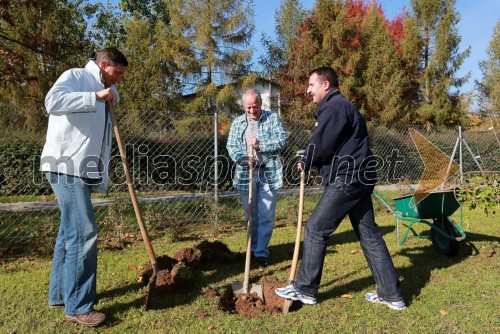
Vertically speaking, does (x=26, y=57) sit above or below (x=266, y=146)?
above

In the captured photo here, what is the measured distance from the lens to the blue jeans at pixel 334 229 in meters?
3.36

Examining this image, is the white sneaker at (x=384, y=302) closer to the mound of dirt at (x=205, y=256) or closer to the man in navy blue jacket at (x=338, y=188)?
the man in navy blue jacket at (x=338, y=188)

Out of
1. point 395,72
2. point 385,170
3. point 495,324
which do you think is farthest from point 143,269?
point 395,72

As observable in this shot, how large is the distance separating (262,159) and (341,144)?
134cm

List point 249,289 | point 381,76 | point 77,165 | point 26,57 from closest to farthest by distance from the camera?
point 77,165
point 249,289
point 26,57
point 381,76

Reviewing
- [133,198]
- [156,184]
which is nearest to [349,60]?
[156,184]

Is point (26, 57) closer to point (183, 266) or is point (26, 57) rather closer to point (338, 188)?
point (183, 266)

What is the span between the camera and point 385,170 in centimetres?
1188

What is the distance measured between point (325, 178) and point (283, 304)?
1122 millimetres

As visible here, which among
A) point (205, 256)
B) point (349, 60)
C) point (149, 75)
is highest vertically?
point (349, 60)

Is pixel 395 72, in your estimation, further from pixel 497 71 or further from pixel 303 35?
pixel 497 71

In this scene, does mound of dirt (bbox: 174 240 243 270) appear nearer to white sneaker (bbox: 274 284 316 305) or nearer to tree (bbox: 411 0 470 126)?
white sneaker (bbox: 274 284 316 305)

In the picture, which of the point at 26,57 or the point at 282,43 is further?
the point at 282,43

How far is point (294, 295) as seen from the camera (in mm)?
3398
